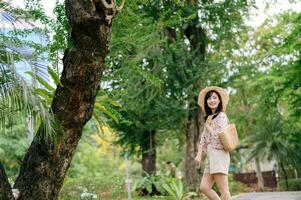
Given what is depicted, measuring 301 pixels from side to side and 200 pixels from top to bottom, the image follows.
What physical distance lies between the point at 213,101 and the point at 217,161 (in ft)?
2.78

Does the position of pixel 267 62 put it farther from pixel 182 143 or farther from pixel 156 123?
pixel 156 123

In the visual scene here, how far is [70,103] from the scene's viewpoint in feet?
22.5

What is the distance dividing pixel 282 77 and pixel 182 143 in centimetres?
669

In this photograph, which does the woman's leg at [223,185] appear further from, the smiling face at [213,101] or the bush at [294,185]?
the bush at [294,185]

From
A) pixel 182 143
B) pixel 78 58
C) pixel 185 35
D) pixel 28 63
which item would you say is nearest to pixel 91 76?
pixel 78 58

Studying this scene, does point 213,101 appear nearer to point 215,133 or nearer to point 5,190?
point 215,133

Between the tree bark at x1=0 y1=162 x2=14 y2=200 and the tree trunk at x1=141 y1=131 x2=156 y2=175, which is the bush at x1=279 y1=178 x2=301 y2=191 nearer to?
the tree trunk at x1=141 y1=131 x2=156 y2=175

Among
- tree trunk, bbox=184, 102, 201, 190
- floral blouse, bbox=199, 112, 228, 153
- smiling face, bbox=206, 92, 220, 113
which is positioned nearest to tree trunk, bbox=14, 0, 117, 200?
smiling face, bbox=206, 92, 220, 113

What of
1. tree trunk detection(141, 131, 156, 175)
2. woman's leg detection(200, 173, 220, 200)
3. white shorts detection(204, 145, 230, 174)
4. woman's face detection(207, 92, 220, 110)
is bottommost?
woman's leg detection(200, 173, 220, 200)

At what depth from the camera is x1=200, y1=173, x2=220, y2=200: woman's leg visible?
19.8ft

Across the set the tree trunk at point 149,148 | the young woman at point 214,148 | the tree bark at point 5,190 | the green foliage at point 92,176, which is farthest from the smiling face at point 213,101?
the tree trunk at point 149,148

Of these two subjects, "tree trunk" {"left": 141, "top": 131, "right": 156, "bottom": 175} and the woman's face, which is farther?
"tree trunk" {"left": 141, "top": 131, "right": 156, "bottom": 175}

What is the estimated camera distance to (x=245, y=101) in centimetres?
2669

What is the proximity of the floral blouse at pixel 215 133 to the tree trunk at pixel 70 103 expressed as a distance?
5.79 ft
